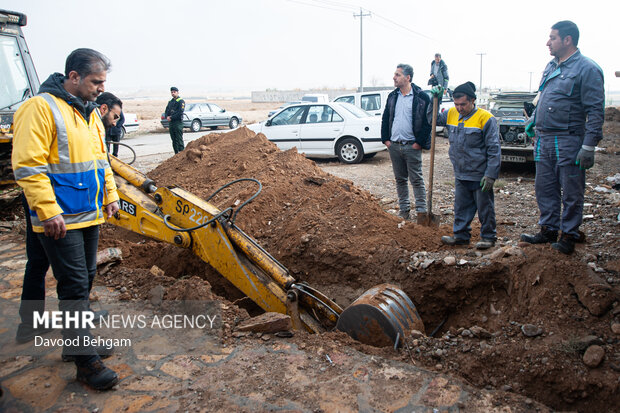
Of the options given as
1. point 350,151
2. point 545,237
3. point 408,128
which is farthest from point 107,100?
point 350,151

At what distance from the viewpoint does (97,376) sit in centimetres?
284

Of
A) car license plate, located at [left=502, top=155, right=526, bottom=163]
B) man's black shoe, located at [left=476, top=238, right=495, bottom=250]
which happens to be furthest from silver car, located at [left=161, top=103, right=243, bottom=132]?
man's black shoe, located at [left=476, top=238, right=495, bottom=250]

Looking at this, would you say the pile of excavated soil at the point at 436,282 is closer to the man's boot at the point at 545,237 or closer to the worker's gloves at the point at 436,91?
the man's boot at the point at 545,237

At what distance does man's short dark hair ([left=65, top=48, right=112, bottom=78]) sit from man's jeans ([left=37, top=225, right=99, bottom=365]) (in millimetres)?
1016

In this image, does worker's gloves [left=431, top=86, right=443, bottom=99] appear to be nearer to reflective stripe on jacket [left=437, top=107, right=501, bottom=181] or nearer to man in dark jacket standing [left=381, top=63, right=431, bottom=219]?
man in dark jacket standing [left=381, top=63, right=431, bottom=219]

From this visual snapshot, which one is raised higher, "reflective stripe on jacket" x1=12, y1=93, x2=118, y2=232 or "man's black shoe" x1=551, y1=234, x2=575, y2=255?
"reflective stripe on jacket" x1=12, y1=93, x2=118, y2=232

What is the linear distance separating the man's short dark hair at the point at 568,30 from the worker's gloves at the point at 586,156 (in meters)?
1.06

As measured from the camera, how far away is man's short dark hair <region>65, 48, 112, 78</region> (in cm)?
284

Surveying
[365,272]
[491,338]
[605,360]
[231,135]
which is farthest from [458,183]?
[231,135]

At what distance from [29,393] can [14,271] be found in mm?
2523

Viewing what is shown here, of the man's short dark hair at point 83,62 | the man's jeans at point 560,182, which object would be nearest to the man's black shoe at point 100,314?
the man's short dark hair at point 83,62

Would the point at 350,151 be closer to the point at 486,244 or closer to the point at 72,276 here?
the point at 486,244

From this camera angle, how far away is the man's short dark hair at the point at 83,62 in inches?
112

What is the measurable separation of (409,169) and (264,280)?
3205mm
